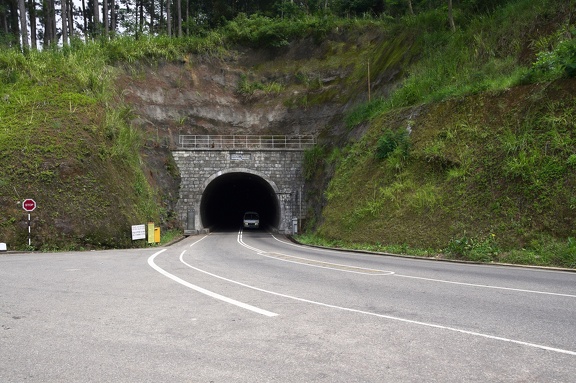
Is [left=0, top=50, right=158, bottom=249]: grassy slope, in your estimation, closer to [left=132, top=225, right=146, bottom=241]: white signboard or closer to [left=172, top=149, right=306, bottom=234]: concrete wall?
[left=132, top=225, right=146, bottom=241]: white signboard

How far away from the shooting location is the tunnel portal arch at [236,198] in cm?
3584

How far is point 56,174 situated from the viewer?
2188 centimetres

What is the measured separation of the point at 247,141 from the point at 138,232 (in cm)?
1796

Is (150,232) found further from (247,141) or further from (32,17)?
(32,17)

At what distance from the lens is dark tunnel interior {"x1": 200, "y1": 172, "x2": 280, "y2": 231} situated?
40.8m

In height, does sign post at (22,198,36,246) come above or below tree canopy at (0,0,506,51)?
below

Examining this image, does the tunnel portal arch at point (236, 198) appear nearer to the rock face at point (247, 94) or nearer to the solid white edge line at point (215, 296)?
the rock face at point (247, 94)

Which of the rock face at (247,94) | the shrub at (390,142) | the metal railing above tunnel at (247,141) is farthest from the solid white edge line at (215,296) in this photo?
the metal railing above tunnel at (247,141)

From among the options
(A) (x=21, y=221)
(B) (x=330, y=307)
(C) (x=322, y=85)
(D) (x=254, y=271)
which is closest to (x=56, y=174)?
(A) (x=21, y=221)

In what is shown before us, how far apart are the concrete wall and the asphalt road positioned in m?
24.2

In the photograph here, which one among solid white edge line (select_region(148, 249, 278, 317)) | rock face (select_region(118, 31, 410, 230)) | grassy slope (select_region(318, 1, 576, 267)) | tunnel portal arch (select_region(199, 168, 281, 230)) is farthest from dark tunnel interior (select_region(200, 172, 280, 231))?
solid white edge line (select_region(148, 249, 278, 317))

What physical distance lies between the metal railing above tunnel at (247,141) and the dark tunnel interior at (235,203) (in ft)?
9.46

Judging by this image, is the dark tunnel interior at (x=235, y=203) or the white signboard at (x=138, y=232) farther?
the dark tunnel interior at (x=235, y=203)

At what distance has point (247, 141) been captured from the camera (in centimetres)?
3881
